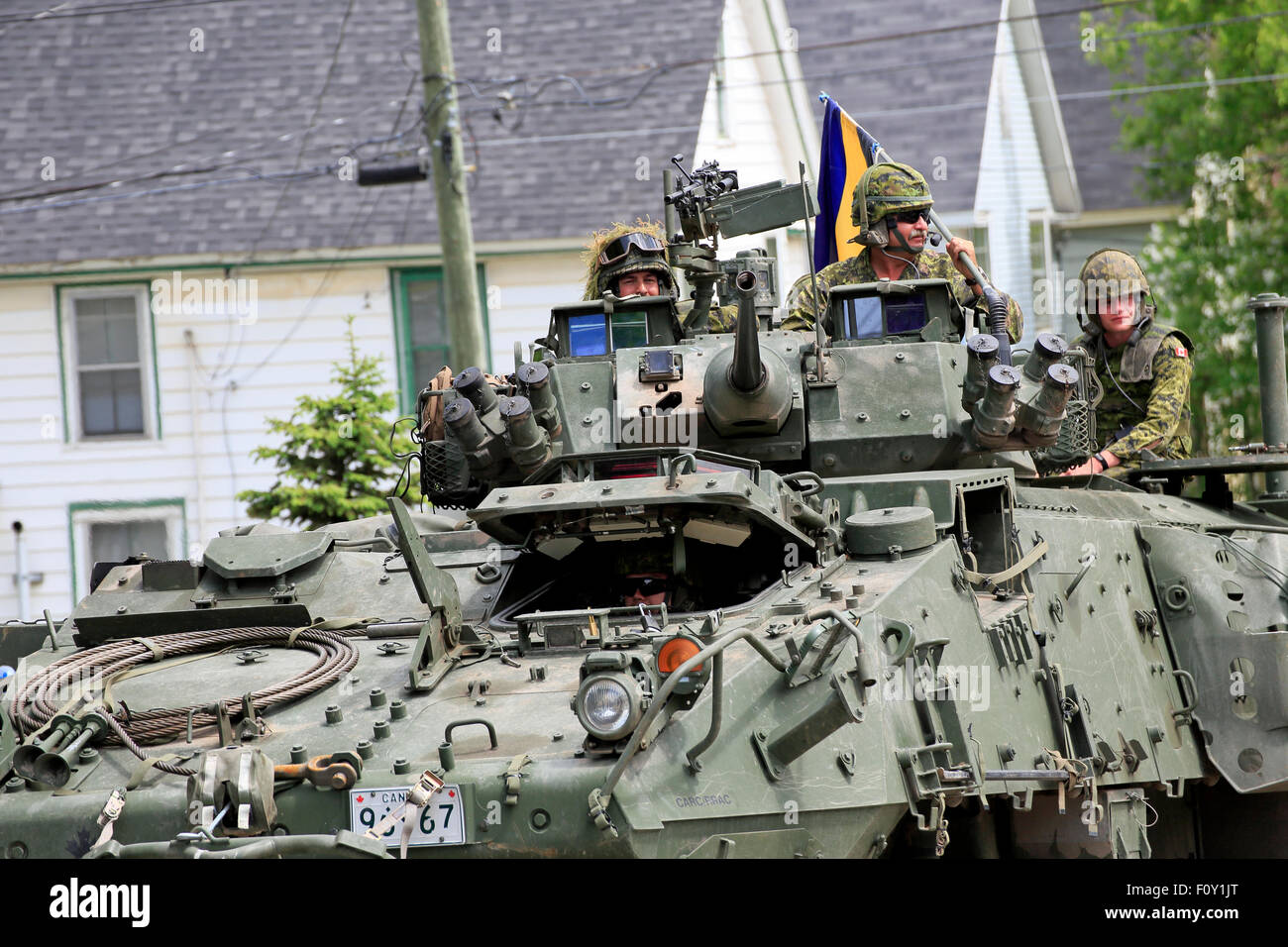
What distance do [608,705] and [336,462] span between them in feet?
38.0

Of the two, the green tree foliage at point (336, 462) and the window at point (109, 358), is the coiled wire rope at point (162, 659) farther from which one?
the window at point (109, 358)

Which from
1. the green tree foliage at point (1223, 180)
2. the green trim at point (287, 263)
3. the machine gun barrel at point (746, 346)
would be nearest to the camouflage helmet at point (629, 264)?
the machine gun barrel at point (746, 346)

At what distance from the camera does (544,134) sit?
72.4ft

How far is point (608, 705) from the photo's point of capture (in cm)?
643

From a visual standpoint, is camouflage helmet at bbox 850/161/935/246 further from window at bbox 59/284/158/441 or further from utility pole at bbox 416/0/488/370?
window at bbox 59/284/158/441

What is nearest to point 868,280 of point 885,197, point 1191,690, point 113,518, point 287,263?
point 885,197

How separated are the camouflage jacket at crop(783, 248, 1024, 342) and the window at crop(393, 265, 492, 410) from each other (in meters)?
9.94

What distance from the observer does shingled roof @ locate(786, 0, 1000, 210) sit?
25406 mm

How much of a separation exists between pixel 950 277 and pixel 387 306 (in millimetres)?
10921

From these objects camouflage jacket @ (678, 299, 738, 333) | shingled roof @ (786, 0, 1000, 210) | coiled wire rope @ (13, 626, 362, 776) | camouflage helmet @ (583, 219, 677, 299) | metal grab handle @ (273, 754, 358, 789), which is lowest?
metal grab handle @ (273, 754, 358, 789)

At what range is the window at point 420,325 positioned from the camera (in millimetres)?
21094

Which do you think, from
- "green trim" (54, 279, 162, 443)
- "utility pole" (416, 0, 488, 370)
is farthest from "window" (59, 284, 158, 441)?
"utility pole" (416, 0, 488, 370)
